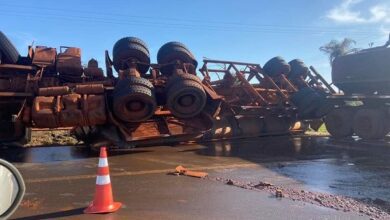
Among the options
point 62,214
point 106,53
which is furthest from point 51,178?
point 106,53

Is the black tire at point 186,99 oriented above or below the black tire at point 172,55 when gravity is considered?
below

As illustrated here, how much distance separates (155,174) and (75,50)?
533 centimetres

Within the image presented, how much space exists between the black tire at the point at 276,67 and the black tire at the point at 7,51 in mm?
7872

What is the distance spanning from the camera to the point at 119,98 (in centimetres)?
988

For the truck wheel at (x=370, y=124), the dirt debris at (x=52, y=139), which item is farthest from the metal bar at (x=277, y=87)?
the dirt debris at (x=52, y=139)

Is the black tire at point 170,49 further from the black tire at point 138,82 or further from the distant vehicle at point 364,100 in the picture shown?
the distant vehicle at point 364,100

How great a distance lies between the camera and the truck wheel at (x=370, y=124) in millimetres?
13453

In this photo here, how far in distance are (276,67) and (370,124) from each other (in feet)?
11.5

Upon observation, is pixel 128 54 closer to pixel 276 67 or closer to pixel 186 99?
pixel 186 99

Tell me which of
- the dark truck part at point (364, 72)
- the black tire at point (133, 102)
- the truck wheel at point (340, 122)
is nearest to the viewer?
the black tire at point (133, 102)

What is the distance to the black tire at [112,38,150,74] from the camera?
11.1 m

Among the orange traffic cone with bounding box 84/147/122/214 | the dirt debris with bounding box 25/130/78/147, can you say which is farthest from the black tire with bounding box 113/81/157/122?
the orange traffic cone with bounding box 84/147/122/214

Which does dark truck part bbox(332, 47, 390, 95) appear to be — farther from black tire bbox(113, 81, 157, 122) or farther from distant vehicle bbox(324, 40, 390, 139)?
black tire bbox(113, 81, 157, 122)

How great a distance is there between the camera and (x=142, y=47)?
11.4 meters
